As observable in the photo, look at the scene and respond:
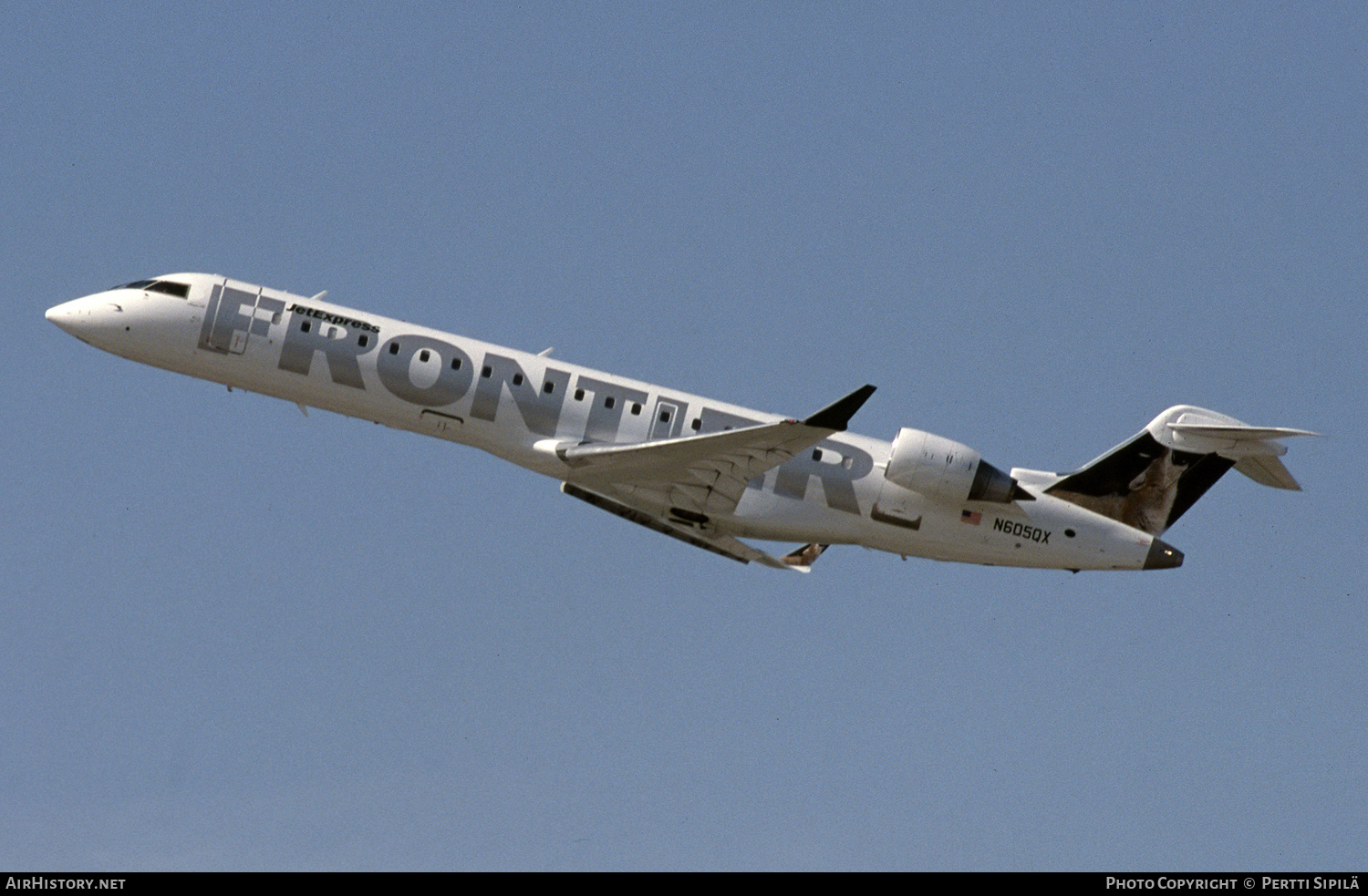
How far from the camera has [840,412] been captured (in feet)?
95.0

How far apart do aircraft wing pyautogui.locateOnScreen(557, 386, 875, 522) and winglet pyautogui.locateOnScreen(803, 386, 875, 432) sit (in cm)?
2

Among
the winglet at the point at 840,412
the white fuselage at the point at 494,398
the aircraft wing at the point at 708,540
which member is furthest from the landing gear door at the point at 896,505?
the winglet at the point at 840,412

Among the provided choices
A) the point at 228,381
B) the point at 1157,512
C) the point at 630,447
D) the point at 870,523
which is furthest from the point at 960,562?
the point at 228,381

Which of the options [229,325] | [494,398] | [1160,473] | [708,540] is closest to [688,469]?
[708,540]

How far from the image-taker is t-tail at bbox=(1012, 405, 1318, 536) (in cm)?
3512

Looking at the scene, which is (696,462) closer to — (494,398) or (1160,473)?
(494,398)

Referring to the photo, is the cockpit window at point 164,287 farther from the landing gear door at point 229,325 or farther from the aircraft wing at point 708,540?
the aircraft wing at point 708,540

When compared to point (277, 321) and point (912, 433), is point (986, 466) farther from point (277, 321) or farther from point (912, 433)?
point (277, 321)

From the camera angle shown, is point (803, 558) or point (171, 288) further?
point (803, 558)

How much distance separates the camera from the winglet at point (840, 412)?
92.9 ft

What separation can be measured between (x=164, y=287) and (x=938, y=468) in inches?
617

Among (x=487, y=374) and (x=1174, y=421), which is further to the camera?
(x=1174, y=421)
